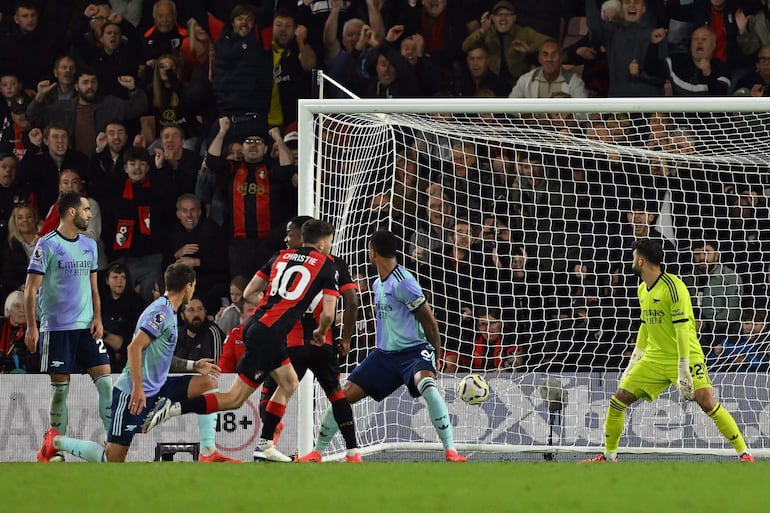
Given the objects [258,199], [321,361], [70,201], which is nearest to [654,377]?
[321,361]

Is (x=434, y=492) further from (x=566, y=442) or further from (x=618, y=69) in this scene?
(x=618, y=69)

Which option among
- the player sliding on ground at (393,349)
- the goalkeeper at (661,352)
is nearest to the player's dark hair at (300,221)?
the player sliding on ground at (393,349)

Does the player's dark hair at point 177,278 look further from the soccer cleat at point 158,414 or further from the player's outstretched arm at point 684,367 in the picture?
the player's outstretched arm at point 684,367

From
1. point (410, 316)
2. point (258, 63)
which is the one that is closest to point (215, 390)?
point (410, 316)

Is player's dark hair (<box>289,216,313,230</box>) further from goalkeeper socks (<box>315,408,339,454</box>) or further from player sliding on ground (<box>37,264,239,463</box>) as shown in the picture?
goalkeeper socks (<box>315,408,339,454</box>)

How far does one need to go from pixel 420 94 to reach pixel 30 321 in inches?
219

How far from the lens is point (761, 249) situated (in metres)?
10.8

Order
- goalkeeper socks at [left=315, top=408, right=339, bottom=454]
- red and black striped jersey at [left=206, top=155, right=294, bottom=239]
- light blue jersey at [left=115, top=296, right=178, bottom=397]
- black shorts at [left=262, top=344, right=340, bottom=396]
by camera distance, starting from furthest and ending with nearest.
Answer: red and black striped jersey at [left=206, top=155, right=294, bottom=239]
goalkeeper socks at [left=315, top=408, right=339, bottom=454]
black shorts at [left=262, top=344, right=340, bottom=396]
light blue jersey at [left=115, top=296, right=178, bottom=397]

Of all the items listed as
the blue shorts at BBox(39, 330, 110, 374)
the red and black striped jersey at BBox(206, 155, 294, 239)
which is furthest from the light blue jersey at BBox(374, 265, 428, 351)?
the red and black striped jersey at BBox(206, 155, 294, 239)

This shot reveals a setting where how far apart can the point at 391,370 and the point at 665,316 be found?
6.37ft

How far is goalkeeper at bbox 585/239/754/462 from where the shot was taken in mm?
8281

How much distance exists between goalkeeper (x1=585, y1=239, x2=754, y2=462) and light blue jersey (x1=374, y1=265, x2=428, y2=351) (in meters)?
1.52

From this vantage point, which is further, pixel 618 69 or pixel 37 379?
pixel 618 69

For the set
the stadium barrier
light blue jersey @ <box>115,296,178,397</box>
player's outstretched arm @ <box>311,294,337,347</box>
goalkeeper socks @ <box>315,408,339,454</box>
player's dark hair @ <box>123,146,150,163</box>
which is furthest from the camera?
player's dark hair @ <box>123,146,150,163</box>
